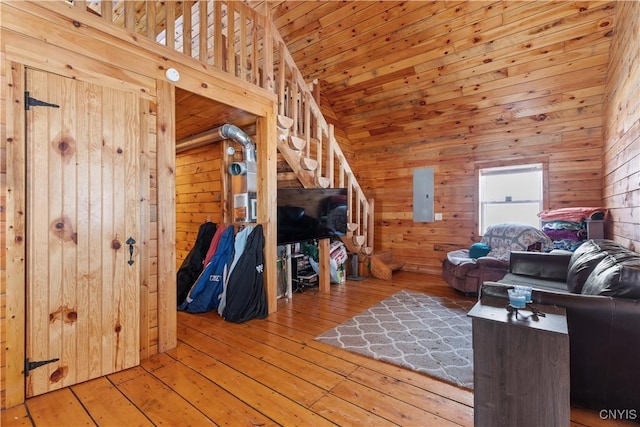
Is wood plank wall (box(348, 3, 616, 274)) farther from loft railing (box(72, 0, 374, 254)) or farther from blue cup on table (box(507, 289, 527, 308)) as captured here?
blue cup on table (box(507, 289, 527, 308))

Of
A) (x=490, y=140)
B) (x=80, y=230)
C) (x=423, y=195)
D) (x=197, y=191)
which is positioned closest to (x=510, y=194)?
(x=490, y=140)

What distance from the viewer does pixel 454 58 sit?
13.3 ft

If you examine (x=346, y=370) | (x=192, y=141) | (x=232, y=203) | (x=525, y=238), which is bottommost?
(x=346, y=370)

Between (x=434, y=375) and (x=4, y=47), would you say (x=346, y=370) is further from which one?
(x=4, y=47)

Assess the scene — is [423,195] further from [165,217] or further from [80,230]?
[80,230]

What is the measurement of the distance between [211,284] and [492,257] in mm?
3608

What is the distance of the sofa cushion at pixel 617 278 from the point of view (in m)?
1.62

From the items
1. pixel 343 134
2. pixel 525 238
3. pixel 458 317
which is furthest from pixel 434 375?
pixel 343 134

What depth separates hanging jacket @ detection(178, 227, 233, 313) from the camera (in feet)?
11.1

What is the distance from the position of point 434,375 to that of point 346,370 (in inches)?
23.8

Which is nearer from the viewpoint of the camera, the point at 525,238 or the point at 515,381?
the point at 515,381

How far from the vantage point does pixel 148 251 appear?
2.35 meters

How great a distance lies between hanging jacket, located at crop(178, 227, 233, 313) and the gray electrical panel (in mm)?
3589

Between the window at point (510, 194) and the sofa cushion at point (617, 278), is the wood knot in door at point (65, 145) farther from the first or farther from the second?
the window at point (510, 194)
